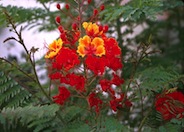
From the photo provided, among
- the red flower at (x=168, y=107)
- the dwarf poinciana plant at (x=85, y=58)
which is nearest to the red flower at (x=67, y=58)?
the dwarf poinciana plant at (x=85, y=58)

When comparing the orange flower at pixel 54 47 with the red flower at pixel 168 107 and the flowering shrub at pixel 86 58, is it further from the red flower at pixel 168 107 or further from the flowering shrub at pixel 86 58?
the red flower at pixel 168 107

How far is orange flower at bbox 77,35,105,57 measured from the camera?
0.93m

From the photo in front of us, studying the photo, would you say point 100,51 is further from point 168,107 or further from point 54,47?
point 168,107

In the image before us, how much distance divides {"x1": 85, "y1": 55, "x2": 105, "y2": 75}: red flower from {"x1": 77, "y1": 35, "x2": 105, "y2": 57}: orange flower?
0.04 ft

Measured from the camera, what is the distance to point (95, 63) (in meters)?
0.93

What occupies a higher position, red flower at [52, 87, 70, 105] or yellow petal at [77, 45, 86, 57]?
yellow petal at [77, 45, 86, 57]

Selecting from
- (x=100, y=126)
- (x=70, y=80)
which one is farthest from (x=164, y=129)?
(x=70, y=80)

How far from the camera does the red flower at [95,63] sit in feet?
3.04

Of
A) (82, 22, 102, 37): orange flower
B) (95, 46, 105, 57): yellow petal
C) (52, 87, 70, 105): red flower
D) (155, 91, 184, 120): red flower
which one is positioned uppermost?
(82, 22, 102, 37): orange flower

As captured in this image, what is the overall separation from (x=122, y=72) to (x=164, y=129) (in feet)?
1.49

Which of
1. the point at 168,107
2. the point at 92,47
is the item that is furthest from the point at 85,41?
the point at 168,107

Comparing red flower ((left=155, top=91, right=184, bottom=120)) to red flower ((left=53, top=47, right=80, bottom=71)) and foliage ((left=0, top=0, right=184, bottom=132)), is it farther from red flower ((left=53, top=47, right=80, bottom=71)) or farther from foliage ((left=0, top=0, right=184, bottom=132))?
red flower ((left=53, top=47, right=80, bottom=71))

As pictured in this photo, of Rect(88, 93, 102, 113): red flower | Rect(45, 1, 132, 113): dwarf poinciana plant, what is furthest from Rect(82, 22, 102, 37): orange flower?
Rect(88, 93, 102, 113): red flower

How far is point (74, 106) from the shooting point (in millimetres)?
1080
